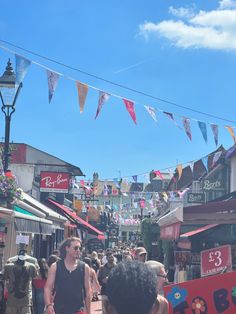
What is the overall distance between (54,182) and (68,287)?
1817cm

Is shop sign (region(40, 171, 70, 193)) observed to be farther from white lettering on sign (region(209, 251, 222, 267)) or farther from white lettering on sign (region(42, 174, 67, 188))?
white lettering on sign (region(209, 251, 222, 267))

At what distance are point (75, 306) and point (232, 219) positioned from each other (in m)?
3.79

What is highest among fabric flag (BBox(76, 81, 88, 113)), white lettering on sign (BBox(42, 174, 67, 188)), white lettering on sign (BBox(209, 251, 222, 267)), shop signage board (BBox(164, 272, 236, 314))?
fabric flag (BBox(76, 81, 88, 113))

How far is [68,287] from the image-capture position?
19.5 ft

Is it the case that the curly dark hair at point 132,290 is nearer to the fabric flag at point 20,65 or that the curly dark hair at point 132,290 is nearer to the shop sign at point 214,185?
the fabric flag at point 20,65

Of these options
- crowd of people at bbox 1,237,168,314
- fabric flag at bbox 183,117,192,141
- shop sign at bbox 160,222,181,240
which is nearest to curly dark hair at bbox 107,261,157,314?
crowd of people at bbox 1,237,168,314

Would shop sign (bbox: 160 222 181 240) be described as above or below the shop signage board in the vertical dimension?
above

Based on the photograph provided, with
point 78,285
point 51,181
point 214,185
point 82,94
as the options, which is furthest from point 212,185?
point 78,285

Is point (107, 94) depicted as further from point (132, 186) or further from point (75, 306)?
point (132, 186)

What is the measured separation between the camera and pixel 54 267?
6.03m

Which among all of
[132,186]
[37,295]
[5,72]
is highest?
[132,186]

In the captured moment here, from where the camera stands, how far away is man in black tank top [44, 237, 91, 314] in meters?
5.89

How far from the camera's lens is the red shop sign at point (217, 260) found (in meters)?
7.92

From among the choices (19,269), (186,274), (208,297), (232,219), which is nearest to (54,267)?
(208,297)
